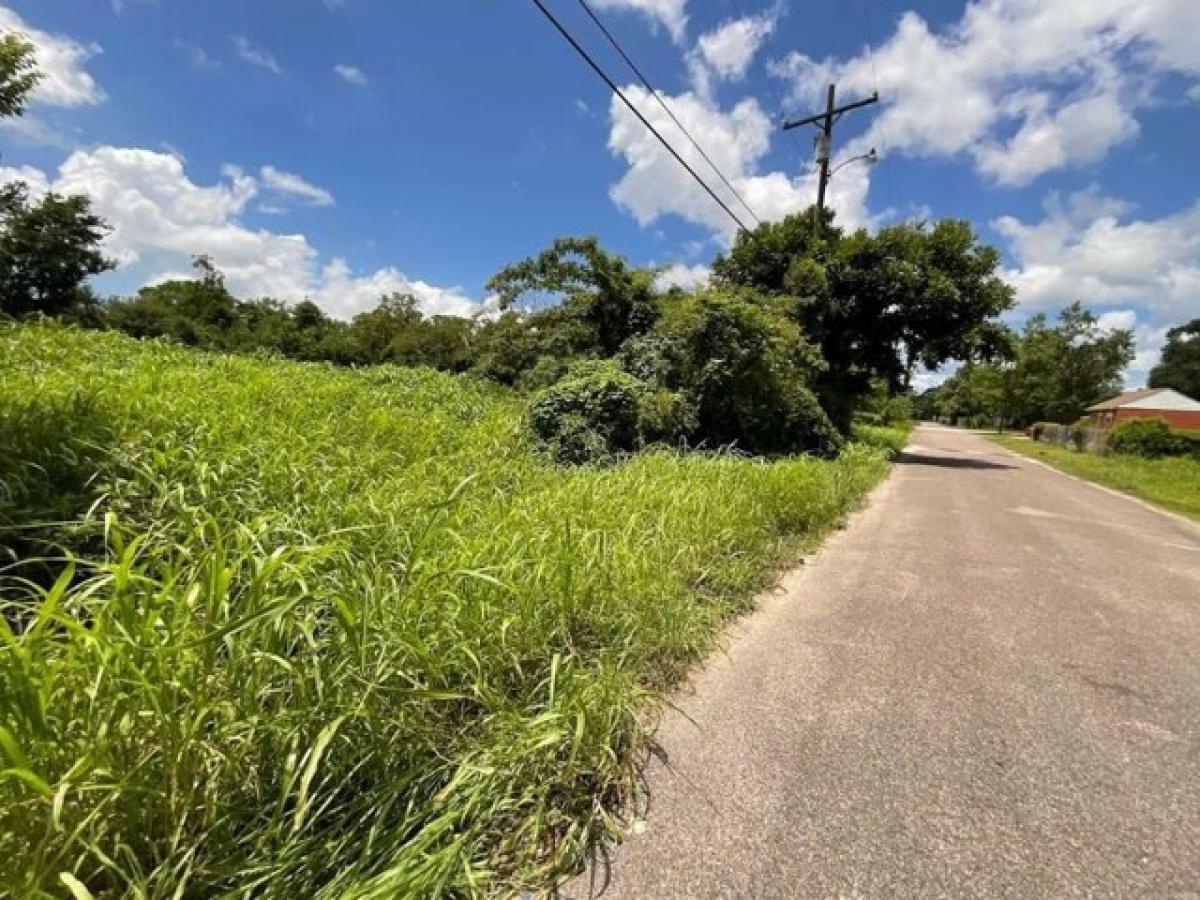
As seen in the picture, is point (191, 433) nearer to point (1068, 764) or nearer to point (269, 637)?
point (269, 637)

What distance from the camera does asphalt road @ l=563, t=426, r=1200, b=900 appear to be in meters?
1.67

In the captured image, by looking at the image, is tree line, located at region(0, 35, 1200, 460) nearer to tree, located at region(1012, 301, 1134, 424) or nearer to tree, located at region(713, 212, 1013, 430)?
tree, located at region(713, 212, 1013, 430)

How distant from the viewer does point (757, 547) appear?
4621 millimetres

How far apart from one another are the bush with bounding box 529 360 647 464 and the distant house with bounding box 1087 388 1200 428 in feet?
134

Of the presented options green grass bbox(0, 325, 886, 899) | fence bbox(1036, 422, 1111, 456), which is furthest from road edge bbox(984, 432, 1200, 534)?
fence bbox(1036, 422, 1111, 456)

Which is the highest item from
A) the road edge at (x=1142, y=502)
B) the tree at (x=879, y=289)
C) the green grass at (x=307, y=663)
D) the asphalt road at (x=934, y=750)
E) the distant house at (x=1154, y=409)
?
the tree at (x=879, y=289)

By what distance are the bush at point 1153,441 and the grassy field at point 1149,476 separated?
0.81 meters

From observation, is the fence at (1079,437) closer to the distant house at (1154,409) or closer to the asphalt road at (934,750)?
the distant house at (1154,409)

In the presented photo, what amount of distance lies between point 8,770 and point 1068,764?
3.08 metres

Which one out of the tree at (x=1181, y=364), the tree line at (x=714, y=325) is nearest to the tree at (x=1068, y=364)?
the tree at (x=1181, y=364)

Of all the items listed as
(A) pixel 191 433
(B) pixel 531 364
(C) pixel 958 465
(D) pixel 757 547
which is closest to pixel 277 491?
(A) pixel 191 433

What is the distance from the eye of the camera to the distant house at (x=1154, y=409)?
36875 mm

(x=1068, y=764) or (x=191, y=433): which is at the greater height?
(x=191, y=433)

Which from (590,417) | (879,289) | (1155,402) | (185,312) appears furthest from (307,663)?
(1155,402)
